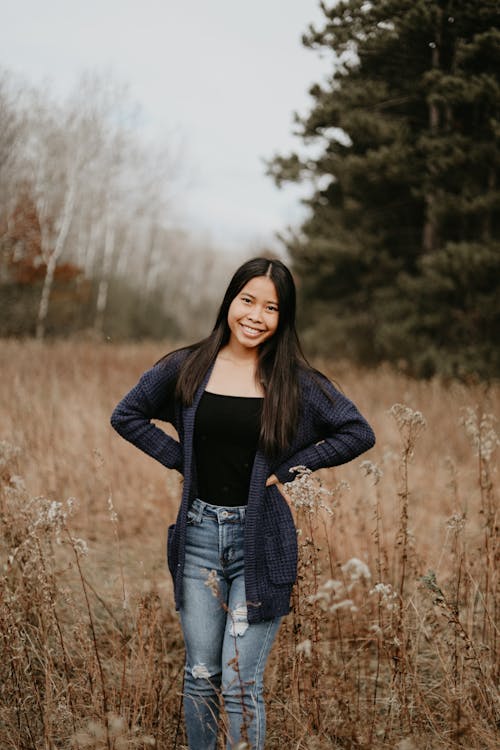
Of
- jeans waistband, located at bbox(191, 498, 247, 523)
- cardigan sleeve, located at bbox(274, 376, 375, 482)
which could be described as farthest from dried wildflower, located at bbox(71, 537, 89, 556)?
cardigan sleeve, located at bbox(274, 376, 375, 482)

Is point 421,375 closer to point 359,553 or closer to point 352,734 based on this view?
point 359,553

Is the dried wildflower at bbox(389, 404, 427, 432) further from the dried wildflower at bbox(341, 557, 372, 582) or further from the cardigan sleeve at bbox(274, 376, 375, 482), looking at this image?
the dried wildflower at bbox(341, 557, 372, 582)

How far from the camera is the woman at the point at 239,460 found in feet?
7.21

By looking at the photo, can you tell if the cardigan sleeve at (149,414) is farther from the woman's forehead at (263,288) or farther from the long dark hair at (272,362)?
the woman's forehead at (263,288)

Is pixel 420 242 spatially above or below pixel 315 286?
above

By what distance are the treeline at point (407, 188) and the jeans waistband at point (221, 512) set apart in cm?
759

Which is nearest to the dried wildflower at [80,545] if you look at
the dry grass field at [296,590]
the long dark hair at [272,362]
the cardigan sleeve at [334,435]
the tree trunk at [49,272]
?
the dry grass field at [296,590]

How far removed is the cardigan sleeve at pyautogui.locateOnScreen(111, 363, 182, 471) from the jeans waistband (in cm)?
26

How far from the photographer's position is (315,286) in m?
Result: 13.6

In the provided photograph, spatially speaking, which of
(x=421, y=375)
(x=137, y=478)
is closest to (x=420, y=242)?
(x=421, y=375)

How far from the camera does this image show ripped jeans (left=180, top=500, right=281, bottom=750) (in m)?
2.18

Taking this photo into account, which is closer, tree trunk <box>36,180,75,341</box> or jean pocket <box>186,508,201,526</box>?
jean pocket <box>186,508,201,526</box>

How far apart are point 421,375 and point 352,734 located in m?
9.44

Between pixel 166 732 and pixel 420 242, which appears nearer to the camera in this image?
pixel 166 732
